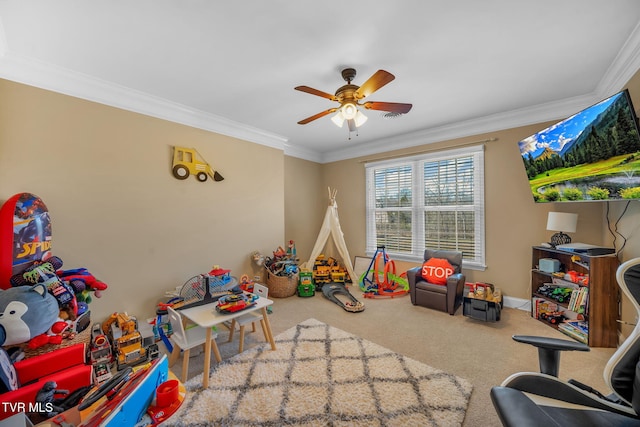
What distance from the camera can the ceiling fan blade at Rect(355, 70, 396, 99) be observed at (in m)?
1.71

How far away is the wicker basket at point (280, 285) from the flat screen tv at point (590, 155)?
338 cm

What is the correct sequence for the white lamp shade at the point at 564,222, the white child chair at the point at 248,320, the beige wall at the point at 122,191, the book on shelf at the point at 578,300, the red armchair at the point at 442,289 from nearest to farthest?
the beige wall at the point at 122,191 → the white child chair at the point at 248,320 → the book on shelf at the point at 578,300 → the white lamp shade at the point at 564,222 → the red armchair at the point at 442,289

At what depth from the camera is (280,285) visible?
3758mm

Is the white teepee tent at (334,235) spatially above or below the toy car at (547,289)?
above

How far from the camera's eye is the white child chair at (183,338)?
187 centimetres

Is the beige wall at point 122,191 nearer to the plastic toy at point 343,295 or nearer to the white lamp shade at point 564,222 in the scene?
the plastic toy at point 343,295

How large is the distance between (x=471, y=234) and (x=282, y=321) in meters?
2.96

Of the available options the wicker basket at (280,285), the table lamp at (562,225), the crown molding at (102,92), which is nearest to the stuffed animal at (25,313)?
the crown molding at (102,92)

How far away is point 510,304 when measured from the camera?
3264 millimetres

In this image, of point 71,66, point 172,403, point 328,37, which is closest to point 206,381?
point 172,403

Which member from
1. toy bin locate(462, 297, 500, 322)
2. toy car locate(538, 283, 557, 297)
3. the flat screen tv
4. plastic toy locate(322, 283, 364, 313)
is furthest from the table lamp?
plastic toy locate(322, 283, 364, 313)

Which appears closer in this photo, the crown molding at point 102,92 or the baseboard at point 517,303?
the crown molding at point 102,92

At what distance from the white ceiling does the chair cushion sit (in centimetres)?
203

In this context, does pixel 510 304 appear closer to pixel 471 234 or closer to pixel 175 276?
pixel 471 234
